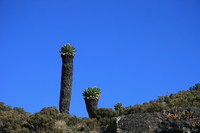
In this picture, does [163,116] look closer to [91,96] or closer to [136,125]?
[136,125]

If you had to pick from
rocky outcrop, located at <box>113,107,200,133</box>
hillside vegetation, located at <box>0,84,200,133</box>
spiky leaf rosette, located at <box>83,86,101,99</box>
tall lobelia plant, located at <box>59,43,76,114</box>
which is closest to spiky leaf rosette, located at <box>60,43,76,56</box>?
tall lobelia plant, located at <box>59,43,76,114</box>

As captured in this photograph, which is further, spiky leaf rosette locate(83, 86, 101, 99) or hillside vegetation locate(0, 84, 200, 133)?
spiky leaf rosette locate(83, 86, 101, 99)

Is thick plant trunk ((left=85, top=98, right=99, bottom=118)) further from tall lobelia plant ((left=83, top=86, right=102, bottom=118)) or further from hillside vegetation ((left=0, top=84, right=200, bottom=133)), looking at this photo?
hillside vegetation ((left=0, top=84, right=200, bottom=133))

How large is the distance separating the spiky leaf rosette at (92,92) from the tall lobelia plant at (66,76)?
1811 mm

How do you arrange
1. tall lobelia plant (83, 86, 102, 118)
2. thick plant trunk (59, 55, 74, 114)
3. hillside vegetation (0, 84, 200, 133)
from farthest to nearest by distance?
thick plant trunk (59, 55, 74, 114) → tall lobelia plant (83, 86, 102, 118) → hillside vegetation (0, 84, 200, 133)

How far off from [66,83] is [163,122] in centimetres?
1553

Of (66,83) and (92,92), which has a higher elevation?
(66,83)

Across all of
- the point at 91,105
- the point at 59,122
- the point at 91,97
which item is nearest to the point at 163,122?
the point at 59,122

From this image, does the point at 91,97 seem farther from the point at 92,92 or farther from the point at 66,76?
the point at 66,76

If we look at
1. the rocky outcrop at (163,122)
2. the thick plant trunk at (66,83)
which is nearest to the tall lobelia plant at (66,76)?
the thick plant trunk at (66,83)

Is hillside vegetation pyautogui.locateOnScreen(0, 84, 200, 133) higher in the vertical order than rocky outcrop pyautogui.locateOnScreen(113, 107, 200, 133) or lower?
higher

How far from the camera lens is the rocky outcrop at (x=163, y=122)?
1622 centimetres

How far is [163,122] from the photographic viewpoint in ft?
55.3

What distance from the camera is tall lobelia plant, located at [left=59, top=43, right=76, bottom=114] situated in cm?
3041
